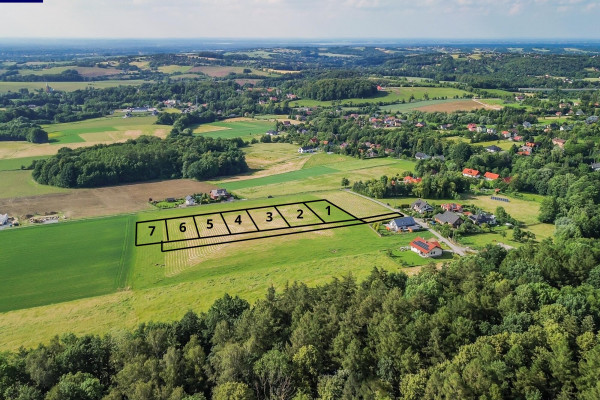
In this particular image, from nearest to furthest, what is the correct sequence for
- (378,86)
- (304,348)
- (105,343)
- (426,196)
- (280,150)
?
1. (304,348)
2. (105,343)
3. (426,196)
4. (280,150)
5. (378,86)

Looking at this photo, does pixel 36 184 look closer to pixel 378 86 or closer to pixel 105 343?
pixel 105 343

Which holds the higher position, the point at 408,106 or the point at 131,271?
the point at 408,106

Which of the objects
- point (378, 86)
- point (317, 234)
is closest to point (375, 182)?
point (317, 234)

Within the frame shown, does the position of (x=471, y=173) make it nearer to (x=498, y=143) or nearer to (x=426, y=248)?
(x=498, y=143)

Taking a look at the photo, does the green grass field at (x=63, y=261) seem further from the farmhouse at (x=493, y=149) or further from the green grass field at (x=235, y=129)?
the farmhouse at (x=493, y=149)

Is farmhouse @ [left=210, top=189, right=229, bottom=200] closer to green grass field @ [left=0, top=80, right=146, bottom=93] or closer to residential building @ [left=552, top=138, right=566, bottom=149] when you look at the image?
residential building @ [left=552, top=138, right=566, bottom=149]

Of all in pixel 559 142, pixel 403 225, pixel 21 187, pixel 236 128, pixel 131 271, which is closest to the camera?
pixel 131 271

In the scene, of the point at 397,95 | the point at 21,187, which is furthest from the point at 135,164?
the point at 397,95
